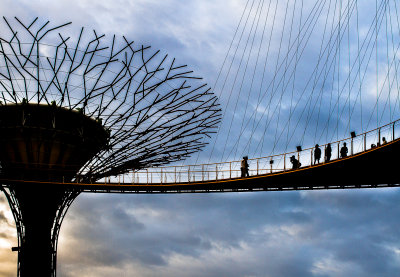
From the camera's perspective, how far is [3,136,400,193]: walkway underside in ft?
60.7

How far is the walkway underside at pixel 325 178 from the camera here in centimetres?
1852

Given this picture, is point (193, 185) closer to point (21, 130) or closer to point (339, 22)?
point (21, 130)

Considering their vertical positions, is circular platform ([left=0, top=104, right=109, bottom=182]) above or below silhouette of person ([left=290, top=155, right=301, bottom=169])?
above

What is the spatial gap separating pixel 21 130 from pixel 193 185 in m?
10.6

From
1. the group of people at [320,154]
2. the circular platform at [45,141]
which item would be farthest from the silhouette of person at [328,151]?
the circular platform at [45,141]

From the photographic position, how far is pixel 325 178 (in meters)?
22.6

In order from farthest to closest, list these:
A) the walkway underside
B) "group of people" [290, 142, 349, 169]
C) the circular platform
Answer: the circular platform → "group of people" [290, 142, 349, 169] → the walkway underside

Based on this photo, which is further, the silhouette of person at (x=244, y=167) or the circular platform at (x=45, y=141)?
the silhouette of person at (x=244, y=167)

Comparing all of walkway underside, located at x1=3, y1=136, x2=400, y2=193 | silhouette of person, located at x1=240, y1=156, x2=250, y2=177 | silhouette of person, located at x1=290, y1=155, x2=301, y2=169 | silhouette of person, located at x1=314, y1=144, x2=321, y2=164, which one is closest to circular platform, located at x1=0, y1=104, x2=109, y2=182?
walkway underside, located at x1=3, y1=136, x2=400, y2=193

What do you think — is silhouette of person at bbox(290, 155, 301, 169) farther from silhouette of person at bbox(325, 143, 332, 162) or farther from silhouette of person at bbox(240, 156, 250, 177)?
silhouette of person at bbox(240, 156, 250, 177)

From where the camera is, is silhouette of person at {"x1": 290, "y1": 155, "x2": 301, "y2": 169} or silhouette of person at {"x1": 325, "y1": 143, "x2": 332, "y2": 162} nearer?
silhouette of person at {"x1": 325, "y1": 143, "x2": 332, "y2": 162}

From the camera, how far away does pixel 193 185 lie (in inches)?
1048

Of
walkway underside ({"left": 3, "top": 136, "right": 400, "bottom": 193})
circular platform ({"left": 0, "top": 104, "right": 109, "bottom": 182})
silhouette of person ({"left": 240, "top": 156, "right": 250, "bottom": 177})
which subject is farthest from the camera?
silhouette of person ({"left": 240, "top": 156, "right": 250, "bottom": 177})

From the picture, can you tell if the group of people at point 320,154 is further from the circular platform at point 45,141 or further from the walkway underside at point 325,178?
the circular platform at point 45,141
